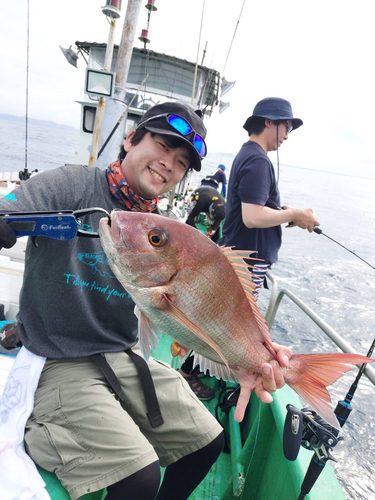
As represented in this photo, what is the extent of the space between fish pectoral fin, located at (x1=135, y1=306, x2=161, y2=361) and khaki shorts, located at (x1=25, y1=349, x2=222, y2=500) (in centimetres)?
46

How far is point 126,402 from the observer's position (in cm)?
180

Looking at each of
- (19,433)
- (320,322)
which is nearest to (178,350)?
(19,433)

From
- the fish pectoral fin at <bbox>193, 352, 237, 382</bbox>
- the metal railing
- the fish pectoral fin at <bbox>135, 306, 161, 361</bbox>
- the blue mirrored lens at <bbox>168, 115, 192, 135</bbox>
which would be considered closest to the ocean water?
the metal railing

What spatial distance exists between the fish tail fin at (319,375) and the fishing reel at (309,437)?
0.11 metres

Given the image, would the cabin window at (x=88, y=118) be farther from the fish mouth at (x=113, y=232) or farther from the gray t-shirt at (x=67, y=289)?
the fish mouth at (x=113, y=232)

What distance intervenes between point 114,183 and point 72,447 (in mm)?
1352

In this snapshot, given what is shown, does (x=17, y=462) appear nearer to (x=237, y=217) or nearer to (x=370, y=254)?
(x=237, y=217)

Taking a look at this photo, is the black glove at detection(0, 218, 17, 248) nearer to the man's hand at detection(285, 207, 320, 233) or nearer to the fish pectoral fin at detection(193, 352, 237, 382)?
the fish pectoral fin at detection(193, 352, 237, 382)

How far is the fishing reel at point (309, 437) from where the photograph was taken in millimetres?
1394

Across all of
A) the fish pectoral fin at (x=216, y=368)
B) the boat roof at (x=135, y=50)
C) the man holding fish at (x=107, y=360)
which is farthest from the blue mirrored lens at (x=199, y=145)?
the boat roof at (x=135, y=50)

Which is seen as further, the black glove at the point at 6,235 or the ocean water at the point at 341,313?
the ocean water at the point at 341,313

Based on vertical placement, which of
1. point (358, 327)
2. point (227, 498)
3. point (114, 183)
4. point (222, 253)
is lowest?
point (358, 327)

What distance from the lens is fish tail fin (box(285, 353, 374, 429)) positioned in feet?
4.39

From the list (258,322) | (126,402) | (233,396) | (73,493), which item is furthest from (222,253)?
(233,396)
